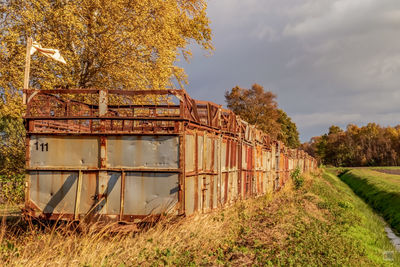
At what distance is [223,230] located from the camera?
8328 mm

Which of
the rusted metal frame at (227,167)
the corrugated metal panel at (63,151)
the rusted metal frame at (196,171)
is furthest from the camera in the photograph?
the rusted metal frame at (227,167)

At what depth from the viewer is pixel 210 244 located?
7.23 m

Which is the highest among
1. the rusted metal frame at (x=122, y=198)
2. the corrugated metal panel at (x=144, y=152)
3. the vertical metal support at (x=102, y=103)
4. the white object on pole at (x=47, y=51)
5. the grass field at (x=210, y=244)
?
the white object on pole at (x=47, y=51)

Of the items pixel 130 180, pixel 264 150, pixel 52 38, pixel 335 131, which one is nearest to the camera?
pixel 130 180

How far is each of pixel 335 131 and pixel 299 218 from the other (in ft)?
355

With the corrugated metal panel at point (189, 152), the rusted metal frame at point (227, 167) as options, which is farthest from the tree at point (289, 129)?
the corrugated metal panel at point (189, 152)

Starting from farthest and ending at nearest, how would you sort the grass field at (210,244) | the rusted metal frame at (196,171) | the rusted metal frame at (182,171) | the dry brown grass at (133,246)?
the rusted metal frame at (196,171) < the rusted metal frame at (182,171) < the grass field at (210,244) < the dry brown grass at (133,246)

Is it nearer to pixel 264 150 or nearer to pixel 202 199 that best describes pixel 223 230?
pixel 202 199

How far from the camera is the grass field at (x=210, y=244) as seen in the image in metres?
6.12

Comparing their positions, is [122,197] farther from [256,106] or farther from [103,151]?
[256,106]

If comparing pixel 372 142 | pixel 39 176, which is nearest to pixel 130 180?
pixel 39 176

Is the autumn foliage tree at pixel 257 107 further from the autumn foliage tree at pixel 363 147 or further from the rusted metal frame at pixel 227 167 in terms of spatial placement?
the rusted metal frame at pixel 227 167

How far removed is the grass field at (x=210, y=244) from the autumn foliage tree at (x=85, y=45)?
6608 mm

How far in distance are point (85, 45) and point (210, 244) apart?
36.1 ft
